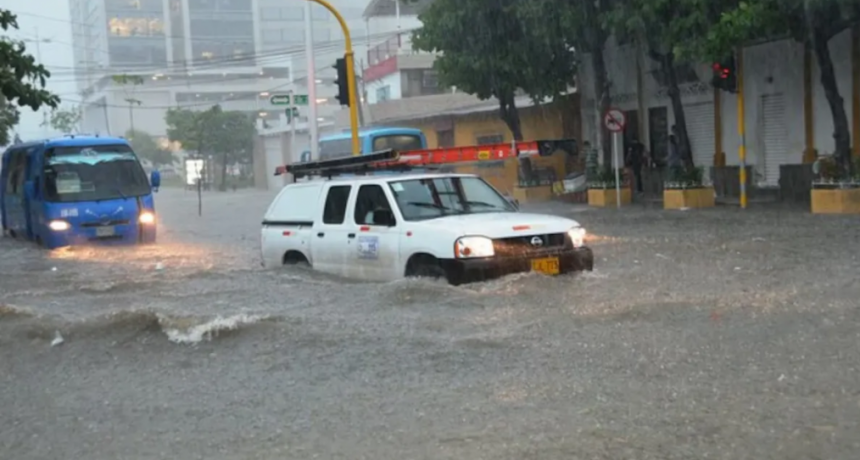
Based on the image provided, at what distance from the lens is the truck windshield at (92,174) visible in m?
18.2

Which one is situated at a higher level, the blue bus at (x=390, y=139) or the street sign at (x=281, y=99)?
the street sign at (x=281, y=99)

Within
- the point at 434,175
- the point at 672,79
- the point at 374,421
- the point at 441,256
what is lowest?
the point at 374,421

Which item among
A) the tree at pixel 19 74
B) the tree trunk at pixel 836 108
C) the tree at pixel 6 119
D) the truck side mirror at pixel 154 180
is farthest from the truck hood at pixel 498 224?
the tree at pixel 6 119

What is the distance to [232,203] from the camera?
132 ft

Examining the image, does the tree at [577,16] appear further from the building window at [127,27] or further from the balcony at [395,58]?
the building window at [127,27]

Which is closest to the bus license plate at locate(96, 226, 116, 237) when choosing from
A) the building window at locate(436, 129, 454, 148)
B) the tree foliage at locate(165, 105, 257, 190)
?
the building window at locate(436, 129, 454, 148)

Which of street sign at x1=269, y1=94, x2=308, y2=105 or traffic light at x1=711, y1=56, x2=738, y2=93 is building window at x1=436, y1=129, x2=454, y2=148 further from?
traffic light at x1=711, y1=56, x2=738, y2=93

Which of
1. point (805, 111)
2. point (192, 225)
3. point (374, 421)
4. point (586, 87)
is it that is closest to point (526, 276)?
point (374, 421)

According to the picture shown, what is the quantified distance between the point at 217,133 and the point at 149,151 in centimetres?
1997

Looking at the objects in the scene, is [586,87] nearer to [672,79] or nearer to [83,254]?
[672,79]

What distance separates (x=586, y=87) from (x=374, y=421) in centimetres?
2689

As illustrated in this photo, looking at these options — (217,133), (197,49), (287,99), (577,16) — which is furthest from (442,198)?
(197,49)

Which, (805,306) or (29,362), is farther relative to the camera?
(805,306)

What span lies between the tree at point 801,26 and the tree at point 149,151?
211 ft
